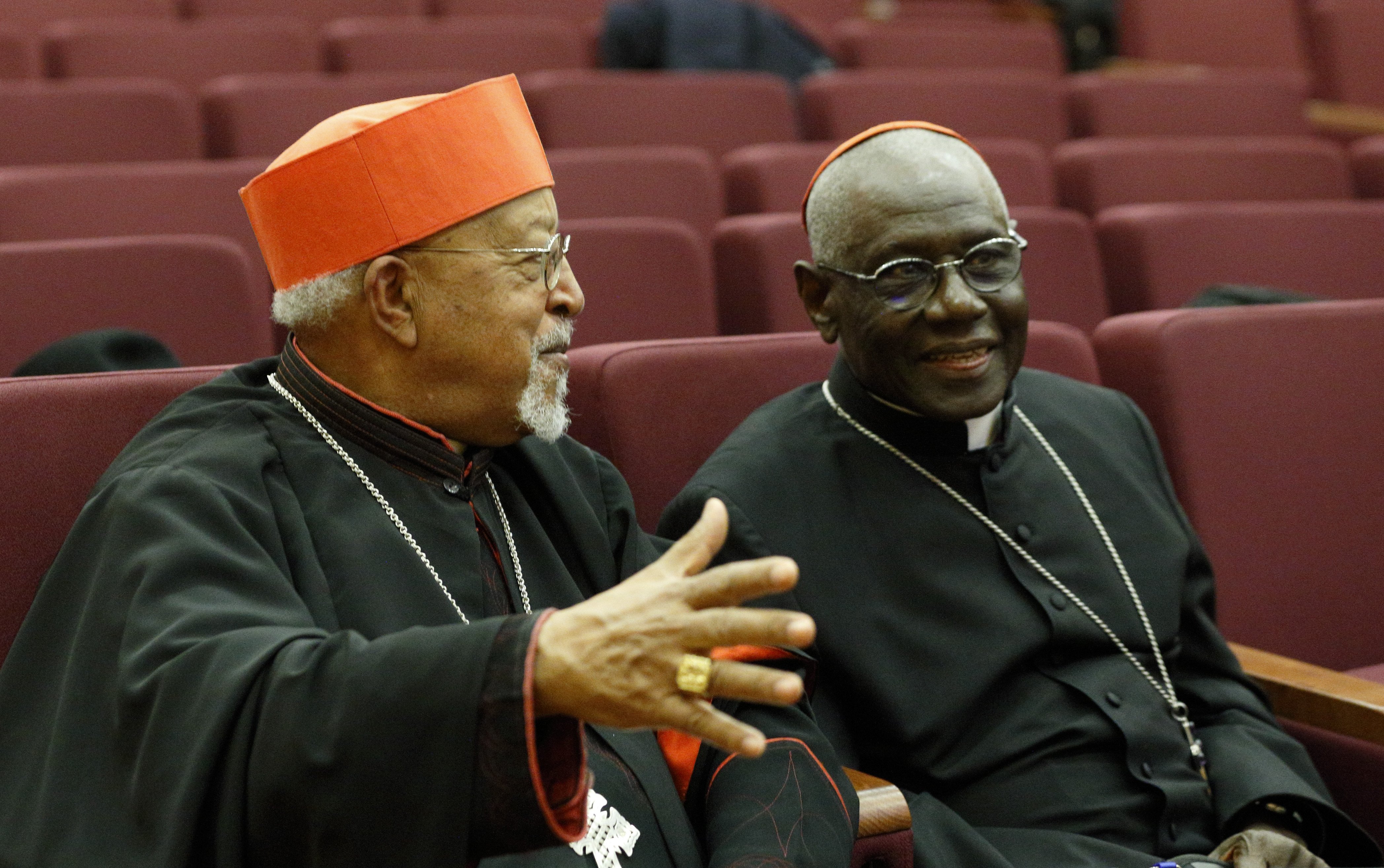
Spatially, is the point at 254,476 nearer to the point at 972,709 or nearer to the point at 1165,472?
the point at 972,709

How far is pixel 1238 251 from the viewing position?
261cm

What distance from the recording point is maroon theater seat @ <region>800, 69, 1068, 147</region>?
3541 millimetres

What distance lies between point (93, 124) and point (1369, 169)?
3069 mm

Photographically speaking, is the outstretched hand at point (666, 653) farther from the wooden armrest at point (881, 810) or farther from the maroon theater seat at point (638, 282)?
the maroon theater seat at point (638, 282)

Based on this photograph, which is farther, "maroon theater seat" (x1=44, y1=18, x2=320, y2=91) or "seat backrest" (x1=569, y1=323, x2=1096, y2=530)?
"maroon theater seat" (x1=44, y1=18, x2=320, y2=91)

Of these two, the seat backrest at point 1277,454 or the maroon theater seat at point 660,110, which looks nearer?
the seat backrest at point 1277,454

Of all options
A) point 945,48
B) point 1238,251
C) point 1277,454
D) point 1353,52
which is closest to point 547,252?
point 1277,454

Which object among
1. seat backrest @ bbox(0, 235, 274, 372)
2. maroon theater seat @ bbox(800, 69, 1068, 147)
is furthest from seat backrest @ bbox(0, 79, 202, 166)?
maroon theater seat @ bbox(800, 69, 1068, 147)

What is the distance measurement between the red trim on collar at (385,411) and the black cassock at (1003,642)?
1.04ft

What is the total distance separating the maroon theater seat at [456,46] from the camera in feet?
12.4

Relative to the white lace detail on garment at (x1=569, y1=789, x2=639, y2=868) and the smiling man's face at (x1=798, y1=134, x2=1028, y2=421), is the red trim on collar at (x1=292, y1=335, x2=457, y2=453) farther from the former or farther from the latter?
the smiling man's face at (x1=798, y1=134, x2=1028, y2=421)

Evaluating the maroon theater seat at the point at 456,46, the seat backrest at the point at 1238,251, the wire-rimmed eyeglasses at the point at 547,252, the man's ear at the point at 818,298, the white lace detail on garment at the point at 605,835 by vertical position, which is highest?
the maroon theater seat at the point at 456,46

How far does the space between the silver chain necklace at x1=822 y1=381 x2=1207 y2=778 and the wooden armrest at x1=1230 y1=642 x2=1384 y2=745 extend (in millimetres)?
126

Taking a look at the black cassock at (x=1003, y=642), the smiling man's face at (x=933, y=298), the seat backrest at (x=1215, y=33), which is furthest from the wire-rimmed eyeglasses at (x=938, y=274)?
the seat backrest at (x=1215, y=33)
